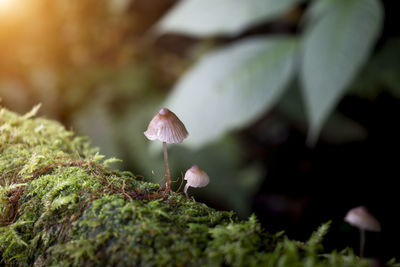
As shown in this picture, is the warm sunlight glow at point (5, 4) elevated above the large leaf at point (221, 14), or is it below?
above

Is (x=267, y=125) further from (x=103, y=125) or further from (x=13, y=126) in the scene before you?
(x=13, y=126)

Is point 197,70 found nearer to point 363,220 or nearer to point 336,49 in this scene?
point 336,49

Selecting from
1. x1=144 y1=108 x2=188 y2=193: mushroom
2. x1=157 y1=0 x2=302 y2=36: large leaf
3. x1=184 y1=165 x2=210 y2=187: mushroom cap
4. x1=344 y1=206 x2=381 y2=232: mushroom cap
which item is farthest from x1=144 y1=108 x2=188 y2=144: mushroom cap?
x1=157 y1=0 x2=302 y2=36: large leaf

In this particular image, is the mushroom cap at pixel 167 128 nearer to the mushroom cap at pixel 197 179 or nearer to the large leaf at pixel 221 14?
the mushroom cap at pixel 197 179

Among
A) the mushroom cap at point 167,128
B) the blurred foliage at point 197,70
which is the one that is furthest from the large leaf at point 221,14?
the mushroom cap at point 167,128

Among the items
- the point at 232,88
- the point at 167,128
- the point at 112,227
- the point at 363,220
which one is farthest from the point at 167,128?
the point at 232,88

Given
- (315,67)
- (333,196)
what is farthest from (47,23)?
(333,196)

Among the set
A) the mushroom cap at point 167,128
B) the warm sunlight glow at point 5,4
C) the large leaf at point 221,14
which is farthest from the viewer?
the warm sunlight glow at point 5,4
